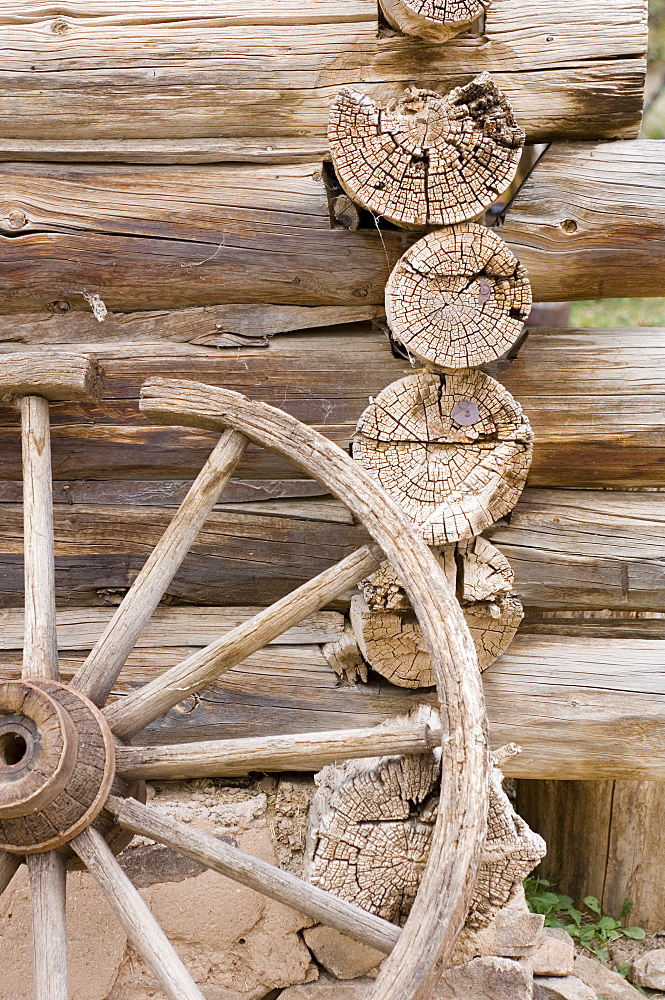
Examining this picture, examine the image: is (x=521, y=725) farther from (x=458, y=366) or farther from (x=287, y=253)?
(x=287, y=253)

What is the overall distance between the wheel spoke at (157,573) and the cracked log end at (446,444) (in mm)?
337

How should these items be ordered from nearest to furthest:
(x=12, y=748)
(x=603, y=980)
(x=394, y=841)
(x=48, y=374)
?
(x=12, y=748), (x=394, y=841), (x=48, y=374), (x=603, y=980)

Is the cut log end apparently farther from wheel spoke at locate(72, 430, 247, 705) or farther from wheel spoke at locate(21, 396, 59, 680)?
wheel spoke at locate(72, 430, 247, 705)

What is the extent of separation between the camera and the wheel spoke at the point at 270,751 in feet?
5.65

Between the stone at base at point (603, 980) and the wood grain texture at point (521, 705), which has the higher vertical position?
the wood grain texture at point (521, 705)

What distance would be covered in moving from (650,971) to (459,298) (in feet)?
6.93

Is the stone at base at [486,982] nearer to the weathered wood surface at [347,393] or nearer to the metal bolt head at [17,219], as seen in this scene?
the weathered wood surface at [347,393]

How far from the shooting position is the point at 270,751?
176 cm

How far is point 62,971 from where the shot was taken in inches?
65.6

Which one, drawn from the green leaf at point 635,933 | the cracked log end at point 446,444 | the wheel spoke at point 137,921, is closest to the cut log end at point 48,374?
the cracked log end at point 446,444

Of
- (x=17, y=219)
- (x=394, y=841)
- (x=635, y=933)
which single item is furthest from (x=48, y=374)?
(x=635, y=933)

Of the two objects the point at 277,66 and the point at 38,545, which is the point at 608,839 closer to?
the point at 38,545

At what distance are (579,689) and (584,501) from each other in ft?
1.64

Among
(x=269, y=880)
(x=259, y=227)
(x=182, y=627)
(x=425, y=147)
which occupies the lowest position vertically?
(x=269, y=880)
